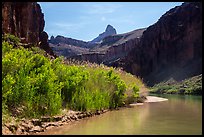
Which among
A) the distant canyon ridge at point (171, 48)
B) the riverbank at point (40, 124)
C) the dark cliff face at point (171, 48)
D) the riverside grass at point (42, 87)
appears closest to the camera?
the riverbank at point (40, 124)

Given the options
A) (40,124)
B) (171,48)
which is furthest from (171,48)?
(40,124)

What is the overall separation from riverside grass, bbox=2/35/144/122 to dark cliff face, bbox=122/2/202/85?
88.0 m

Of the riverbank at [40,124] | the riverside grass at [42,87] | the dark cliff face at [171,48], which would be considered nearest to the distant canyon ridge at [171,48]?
the dark cliff face at [171,48]

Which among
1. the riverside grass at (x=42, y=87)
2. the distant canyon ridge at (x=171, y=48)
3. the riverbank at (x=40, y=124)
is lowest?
the riverbank at (x=40, y=124)

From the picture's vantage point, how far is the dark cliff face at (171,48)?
120m

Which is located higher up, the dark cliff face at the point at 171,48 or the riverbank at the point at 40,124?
Answer: the dark cliff face at the point at 171,48

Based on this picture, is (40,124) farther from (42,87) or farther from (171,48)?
(171,48)

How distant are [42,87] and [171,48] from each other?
11958 cm

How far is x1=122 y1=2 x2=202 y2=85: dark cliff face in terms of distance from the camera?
120 m

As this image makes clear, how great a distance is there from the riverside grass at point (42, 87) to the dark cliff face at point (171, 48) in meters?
88.0

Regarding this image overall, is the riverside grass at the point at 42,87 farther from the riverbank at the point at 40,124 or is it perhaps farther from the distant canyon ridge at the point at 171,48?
the distant canyon ridge at the point at 171,48

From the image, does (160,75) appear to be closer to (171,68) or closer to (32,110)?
(171,68)

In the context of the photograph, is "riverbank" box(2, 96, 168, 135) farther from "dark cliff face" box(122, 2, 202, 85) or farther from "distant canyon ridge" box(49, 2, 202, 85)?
"distant canyon ridge" box(49, 2, 202, 85)

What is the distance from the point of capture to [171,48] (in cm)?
13338
